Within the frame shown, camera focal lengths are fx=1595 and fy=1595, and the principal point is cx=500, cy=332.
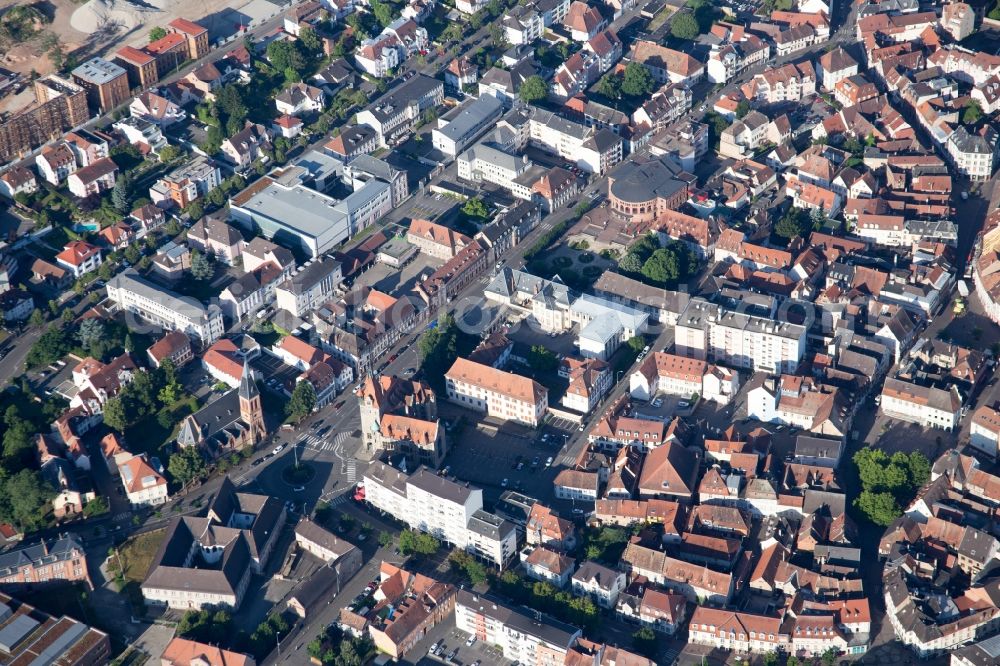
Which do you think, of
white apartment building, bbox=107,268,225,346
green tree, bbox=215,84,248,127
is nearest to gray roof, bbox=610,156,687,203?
green tree, bbox=215,84,248,127

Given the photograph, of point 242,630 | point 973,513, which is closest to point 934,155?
point 973,513

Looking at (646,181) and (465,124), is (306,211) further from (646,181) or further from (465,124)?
(646,181)

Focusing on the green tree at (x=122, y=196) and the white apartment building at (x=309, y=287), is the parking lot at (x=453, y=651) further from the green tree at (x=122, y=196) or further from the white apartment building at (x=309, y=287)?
the green tree at (x=122, y=196)

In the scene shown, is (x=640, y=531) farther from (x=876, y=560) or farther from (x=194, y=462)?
(x=194, y=462)

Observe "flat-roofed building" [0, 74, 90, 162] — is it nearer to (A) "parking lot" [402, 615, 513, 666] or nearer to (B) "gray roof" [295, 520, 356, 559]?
(B) "gray roof" [295, 520, 356, 559]

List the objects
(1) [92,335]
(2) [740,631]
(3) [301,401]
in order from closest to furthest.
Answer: (2) [740,631]
(3) [301,401]
(1) [92,335]

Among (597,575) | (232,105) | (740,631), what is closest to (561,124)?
(232,105)
